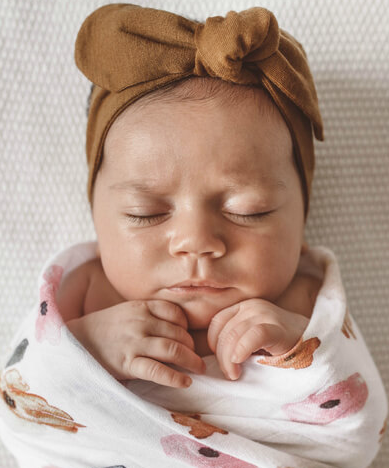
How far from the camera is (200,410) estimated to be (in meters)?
1.03

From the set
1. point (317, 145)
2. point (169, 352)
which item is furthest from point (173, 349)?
point (317, 145)

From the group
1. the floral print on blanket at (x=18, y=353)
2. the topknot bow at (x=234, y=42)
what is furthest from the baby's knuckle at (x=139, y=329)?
the topknot bow at (x=234, y=42)

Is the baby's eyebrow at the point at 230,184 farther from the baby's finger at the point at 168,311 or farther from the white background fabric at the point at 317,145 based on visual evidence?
the white background fabric at the point at 317,145

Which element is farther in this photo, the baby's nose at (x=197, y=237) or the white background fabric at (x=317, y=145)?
the white background fabric at (x=317, y=145)

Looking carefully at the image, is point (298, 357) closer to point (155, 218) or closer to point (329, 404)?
point (329, 404)

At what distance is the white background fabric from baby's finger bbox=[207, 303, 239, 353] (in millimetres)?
437

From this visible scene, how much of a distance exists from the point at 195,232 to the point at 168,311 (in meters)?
0.17

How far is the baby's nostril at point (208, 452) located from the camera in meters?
0.98

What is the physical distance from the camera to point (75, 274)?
1.22 m

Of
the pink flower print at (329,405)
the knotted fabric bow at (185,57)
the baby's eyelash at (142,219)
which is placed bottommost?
the pink flower print at (329,405)

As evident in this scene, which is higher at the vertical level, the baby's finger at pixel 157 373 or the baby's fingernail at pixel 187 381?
the baby's finger at pixel 157 373

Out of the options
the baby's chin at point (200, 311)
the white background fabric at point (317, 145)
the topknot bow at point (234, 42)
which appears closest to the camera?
the topknot bow at point (234, 42)

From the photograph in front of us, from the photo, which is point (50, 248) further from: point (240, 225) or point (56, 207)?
point (240, 225)

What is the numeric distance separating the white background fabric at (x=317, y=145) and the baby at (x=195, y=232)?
310mm
